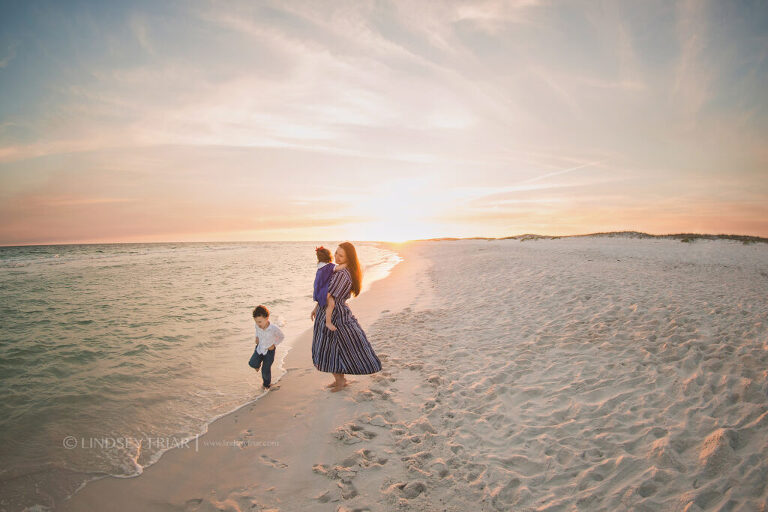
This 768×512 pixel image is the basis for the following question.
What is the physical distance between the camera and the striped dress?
5.34 meters

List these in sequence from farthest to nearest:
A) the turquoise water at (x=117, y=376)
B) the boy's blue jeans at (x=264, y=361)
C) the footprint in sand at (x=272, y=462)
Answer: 1. the boy's blue jeans at (x=264, y=361)
2. the turquoise water at (x=117, y=376)
3. the footprint in sand at (x=272, y=462)

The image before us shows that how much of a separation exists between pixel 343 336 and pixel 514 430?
2888 mm


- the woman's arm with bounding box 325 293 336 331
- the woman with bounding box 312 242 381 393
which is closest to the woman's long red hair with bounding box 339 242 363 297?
the woman with bounding box 312 242 381 393

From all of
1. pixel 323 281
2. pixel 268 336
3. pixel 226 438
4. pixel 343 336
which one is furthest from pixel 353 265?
pixel 226 438

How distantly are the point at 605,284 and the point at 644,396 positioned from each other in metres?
7.31

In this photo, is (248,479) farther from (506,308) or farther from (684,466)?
(506,308)

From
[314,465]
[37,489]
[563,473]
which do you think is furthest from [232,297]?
[563,473]

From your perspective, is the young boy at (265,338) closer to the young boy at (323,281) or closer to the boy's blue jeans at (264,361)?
the boy's blue jeans at (264,361)

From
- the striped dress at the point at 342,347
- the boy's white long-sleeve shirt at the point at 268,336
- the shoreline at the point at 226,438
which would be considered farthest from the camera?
the boy's white long-sleeve shirt at the point at 268,336

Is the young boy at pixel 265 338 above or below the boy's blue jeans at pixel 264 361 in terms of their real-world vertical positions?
above

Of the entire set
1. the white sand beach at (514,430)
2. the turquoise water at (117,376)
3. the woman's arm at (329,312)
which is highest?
the woman's arm at (329,312)

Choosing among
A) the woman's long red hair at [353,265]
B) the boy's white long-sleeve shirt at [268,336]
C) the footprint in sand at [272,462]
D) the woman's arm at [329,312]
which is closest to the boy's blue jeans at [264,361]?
the boy's white long-sleeve shirt at [268,336]

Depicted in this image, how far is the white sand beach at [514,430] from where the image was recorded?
3.23m

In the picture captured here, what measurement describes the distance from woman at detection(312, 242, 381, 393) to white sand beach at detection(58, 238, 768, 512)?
1.81 feet
